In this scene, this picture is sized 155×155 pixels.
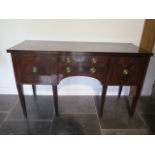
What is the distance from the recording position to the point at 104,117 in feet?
5.34

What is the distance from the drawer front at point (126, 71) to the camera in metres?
1.25

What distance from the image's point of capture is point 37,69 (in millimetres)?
1272

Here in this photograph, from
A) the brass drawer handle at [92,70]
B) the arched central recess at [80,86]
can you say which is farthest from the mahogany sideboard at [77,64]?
the arched central recess at [80,86]

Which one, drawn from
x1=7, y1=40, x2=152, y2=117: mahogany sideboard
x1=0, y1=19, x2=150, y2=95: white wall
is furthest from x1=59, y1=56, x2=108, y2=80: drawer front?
x1=0, y1=19, x2=150, y2=95: white wall

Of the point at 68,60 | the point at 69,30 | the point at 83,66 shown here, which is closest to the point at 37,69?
the point at 68,60

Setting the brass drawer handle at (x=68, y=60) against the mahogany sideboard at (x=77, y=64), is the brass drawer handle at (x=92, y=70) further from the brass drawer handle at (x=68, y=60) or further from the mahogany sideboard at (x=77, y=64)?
the brass drawer handle at (x=68, y=60)

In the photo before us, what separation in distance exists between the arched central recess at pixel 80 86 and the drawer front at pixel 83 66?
0.62 m

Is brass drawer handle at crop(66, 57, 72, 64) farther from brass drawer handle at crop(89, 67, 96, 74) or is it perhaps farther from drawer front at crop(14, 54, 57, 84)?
brass drawer handle at crop(89, 67, 96, 74)

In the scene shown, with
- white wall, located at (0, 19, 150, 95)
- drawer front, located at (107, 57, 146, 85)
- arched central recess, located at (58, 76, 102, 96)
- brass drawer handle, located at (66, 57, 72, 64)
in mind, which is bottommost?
arched central recess, located at (58, 76, 102, 96)

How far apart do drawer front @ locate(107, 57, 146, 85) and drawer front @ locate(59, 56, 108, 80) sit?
0.09 metres

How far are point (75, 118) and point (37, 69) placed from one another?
0.75 m

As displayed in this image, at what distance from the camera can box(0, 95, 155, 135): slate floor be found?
4.66 ft

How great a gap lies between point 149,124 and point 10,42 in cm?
199
